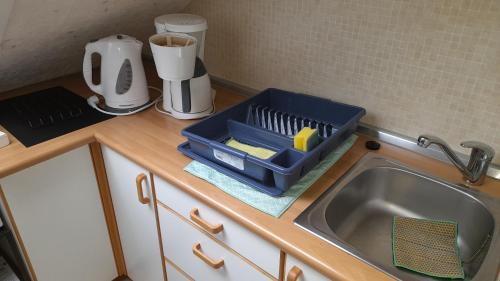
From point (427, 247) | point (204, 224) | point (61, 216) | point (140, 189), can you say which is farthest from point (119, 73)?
point (427, 247)

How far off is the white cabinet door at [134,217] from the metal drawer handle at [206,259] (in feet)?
0.78

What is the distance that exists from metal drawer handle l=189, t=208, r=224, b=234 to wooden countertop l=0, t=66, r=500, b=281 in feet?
0.23

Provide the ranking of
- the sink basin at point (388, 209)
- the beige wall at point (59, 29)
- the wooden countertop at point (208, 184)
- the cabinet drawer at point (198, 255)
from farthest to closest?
1. the beige wall at point (59, 29)
2. the cabinet drawer at point (198, 255)
3. the sink basin at point (388, 209)
4. the wooden countertop at point (208, 184)

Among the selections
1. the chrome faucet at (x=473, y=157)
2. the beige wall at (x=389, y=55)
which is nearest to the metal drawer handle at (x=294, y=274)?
the chrome faucet at (x=473, y=157)

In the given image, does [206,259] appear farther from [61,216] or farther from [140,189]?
[61,216]

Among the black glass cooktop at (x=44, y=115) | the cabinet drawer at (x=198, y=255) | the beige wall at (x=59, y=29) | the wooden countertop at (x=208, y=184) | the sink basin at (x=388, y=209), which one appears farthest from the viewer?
the black glass cooktop at (x=44, y=115)

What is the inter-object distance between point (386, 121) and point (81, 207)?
1176 mm

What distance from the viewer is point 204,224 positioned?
1.08m

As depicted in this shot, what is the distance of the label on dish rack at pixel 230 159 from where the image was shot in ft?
3.48

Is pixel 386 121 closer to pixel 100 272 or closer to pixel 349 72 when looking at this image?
pixel 349 72

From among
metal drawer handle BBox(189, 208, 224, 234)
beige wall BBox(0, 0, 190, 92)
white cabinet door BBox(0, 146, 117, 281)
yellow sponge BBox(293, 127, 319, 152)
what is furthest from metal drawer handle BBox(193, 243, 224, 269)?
beige wall BBox(0, 0, 190, 92)

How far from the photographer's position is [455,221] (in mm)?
1114

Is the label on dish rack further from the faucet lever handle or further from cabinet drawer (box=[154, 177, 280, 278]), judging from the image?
the faucet lever handle

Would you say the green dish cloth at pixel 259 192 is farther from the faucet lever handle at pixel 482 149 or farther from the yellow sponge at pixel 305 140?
the faucet lever handle at pixel 482 149
